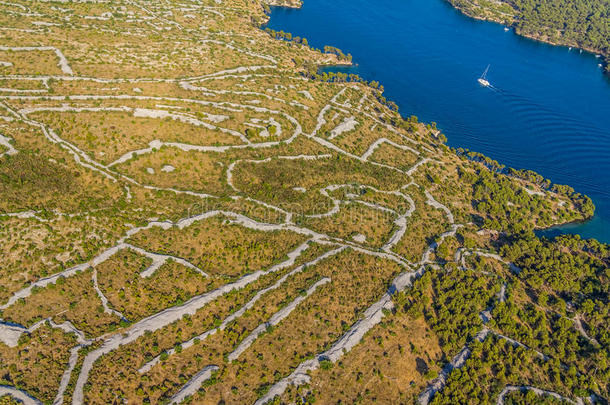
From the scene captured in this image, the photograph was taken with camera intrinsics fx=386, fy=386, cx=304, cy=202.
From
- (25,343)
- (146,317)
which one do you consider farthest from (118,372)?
(25,343)

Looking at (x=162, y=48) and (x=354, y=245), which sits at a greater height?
(x=162, y=48)

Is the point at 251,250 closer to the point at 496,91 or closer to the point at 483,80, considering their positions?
the point at 496,91

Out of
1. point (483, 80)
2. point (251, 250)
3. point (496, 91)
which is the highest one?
point (483, 80)

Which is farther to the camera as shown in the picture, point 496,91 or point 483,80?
point 483,80

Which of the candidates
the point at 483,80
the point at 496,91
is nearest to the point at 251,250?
the point at 496,91

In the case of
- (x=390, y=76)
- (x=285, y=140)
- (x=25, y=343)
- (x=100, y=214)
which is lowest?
(x=25, y=343)

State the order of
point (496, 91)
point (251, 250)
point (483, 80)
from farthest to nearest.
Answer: point (483, 80)
point (496, 91)
point (251, 250)

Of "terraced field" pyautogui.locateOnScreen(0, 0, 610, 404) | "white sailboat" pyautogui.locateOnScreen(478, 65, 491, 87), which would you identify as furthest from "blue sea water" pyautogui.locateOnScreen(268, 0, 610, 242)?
"terraced field" pyautogui.locateOnScreen(0, 0, 610, 404)

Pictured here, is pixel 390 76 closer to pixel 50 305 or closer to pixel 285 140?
pixel 285 140
